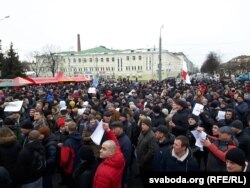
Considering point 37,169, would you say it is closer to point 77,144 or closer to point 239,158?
point 77,144

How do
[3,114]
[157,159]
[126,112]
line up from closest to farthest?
[157,159], [126,112], [3,114]

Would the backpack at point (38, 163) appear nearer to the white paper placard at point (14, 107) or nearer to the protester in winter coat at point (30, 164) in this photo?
the protester in winter coat at point (30, 164)

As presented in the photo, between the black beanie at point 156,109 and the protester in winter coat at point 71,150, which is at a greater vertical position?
the black beanie at point 156,109

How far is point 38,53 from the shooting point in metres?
97.8

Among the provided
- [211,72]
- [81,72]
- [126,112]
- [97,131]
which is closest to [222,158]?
[97,131]

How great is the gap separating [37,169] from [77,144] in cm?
118

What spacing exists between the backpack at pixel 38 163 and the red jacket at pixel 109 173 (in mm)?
1140

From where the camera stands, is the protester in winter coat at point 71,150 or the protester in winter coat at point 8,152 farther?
the protester in winter coat at point 71,150

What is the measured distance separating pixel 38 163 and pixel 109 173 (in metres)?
1.33

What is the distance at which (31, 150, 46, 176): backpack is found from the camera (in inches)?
196

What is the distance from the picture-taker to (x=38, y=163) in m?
5.06

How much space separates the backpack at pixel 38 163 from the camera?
16.4 feet

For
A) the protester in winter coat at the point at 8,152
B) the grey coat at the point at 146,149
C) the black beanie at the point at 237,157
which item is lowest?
the grey coat at the point at 146,149

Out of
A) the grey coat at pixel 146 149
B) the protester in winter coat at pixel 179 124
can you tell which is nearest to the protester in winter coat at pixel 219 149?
the grey coat at pixel 146 149
